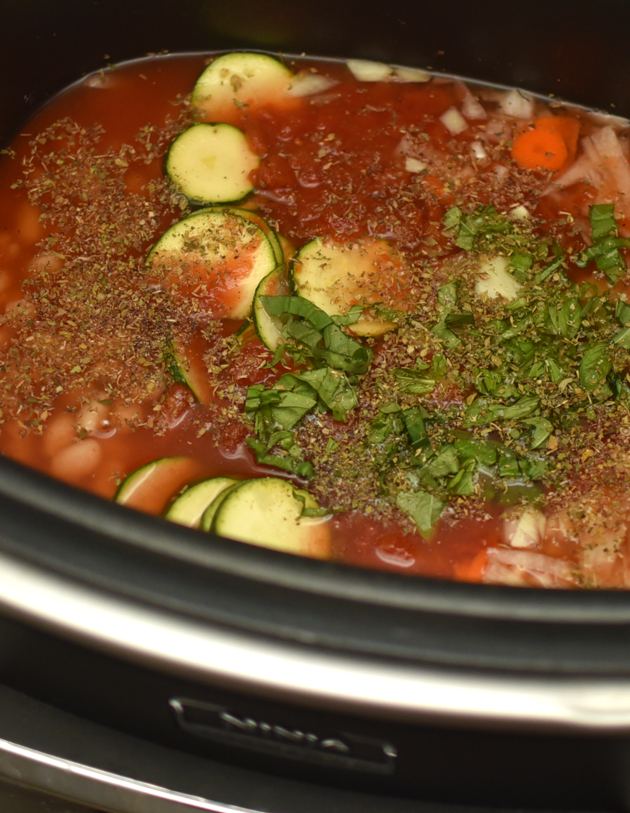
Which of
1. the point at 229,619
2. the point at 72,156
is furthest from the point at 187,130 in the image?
the point at 229,619

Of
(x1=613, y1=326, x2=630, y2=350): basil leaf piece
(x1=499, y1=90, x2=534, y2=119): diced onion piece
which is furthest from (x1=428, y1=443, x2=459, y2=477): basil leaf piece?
(x1=499, y1=90, x2=534, y2=119): diced onion piece

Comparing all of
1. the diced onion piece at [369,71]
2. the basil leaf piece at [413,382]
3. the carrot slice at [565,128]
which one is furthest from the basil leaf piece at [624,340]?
the diced onion piece at [369,71]

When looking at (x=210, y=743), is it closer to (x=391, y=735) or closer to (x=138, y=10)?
(x=391, y=735)

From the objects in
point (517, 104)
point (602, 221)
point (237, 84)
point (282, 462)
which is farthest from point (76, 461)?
point (517, 104)

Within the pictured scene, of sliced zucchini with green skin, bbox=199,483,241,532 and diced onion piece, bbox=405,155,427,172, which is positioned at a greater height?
diced onion piece, bbox=405,155,427,172

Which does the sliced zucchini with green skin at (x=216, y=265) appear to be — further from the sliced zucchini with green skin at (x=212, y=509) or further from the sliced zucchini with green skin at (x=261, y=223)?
the sliced zucchini with green skin at (x=212, y=509)

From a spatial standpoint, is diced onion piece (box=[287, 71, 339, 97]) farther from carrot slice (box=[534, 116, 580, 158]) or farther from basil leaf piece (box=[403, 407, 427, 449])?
basil leaf piece (box=[403, 407, 427, 449])
